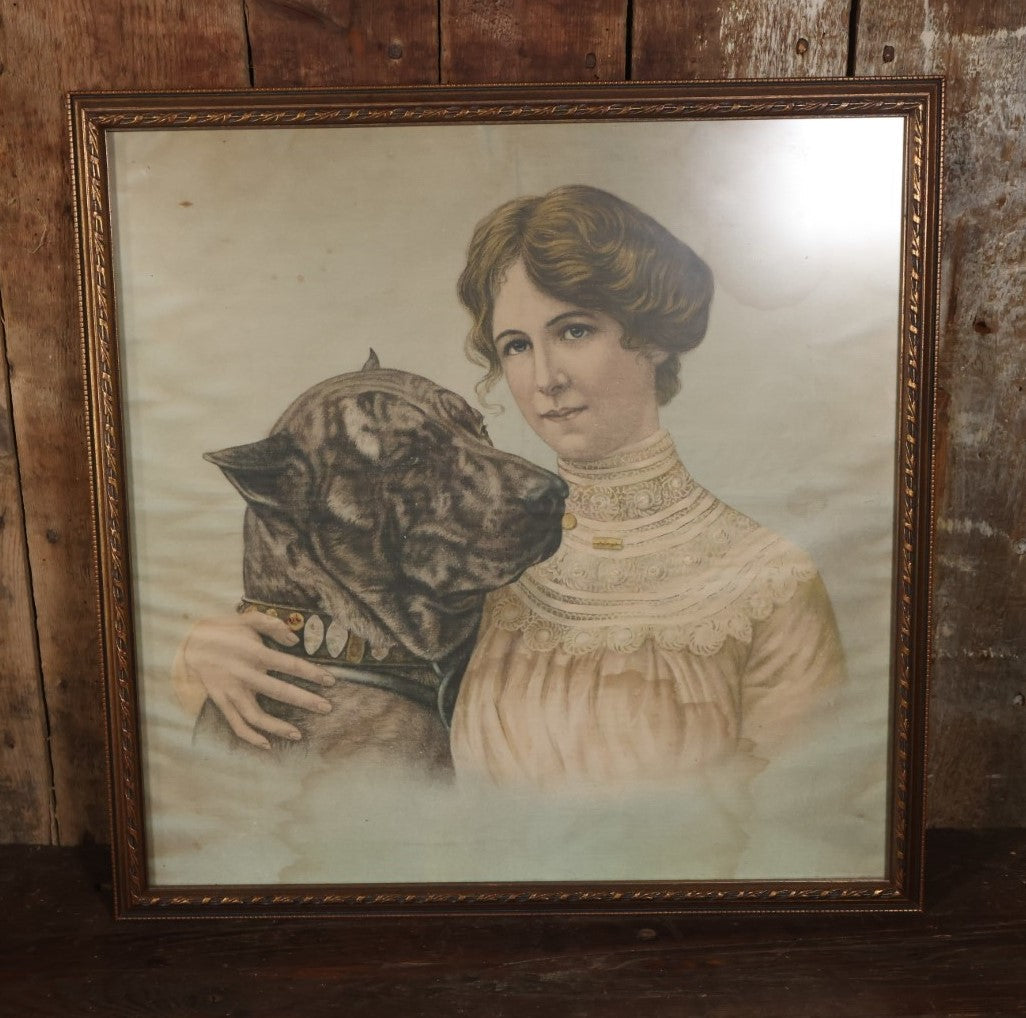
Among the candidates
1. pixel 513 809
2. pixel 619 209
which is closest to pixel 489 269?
pixel 619 209

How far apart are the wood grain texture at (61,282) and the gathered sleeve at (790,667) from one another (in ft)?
2.91

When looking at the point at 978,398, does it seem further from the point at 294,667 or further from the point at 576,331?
the point at 294,667

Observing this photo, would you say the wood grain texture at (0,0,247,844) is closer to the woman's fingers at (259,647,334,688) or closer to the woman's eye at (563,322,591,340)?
the woman's fingers at (259,647,334,688)

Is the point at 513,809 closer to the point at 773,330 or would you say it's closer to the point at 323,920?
the point at 323,920

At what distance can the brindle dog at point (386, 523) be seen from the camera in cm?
115

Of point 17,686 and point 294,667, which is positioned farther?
point 17,686

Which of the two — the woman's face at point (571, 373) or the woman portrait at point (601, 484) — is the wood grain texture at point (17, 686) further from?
the woman's face at point (571, 373)

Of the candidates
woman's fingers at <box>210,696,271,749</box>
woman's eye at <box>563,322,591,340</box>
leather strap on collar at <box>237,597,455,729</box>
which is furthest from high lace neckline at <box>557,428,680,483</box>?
woman's fingers at <box>210,696,271,749</box>

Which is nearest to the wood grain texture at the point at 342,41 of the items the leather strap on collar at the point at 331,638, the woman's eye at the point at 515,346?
the woman's eye at the point at 515,346

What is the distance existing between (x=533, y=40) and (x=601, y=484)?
0.56m

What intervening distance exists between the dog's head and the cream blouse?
0.04 meters

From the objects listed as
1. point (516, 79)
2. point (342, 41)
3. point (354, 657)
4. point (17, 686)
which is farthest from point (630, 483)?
point (17, 686)

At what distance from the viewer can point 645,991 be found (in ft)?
3.51

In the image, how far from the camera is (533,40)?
116cm
